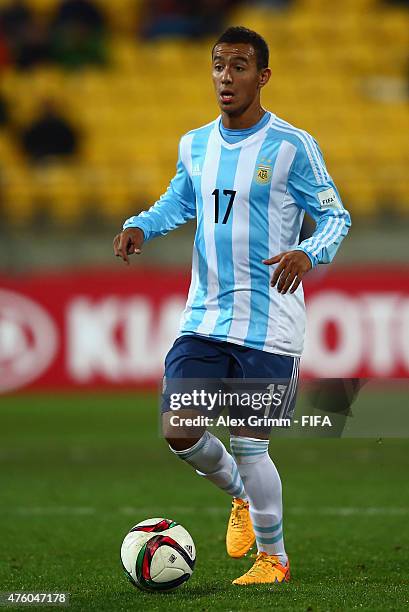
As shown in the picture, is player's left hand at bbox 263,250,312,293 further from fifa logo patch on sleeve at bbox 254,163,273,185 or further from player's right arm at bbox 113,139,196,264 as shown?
player's right arm at bbox 113,139,196,264


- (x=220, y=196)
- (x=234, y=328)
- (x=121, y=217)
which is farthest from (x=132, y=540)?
(x=121, y=217)

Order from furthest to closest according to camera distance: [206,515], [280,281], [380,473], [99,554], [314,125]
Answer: [314,125]
[380,473]
[206,515]
[99,554]
[280,281]

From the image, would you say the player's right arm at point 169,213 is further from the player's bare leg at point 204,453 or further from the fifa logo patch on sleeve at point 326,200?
the player's bare leg at point 204,453

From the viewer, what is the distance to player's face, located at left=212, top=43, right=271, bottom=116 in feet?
16.1

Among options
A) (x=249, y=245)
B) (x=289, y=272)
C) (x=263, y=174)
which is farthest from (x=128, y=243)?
(x=289, y=272)

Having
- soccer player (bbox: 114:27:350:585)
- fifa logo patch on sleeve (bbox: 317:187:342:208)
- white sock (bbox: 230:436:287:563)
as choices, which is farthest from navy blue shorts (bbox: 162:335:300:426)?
fifa logo patch on sleeve (bbox: 317:187:342:208)

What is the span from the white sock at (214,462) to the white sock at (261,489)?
17cm

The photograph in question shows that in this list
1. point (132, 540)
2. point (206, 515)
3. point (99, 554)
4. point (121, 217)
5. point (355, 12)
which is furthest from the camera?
point (355, 12)

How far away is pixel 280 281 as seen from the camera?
4570 millimetres

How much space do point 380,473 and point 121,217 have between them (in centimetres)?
608

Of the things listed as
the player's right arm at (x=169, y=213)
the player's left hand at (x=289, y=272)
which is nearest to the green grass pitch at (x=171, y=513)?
the player's left hand at (x=289, y=272)

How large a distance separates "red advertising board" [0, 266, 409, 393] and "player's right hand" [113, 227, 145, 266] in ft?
25.0

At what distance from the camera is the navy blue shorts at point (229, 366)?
4977mm

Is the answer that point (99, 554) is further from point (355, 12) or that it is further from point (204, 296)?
point (355, 12)
